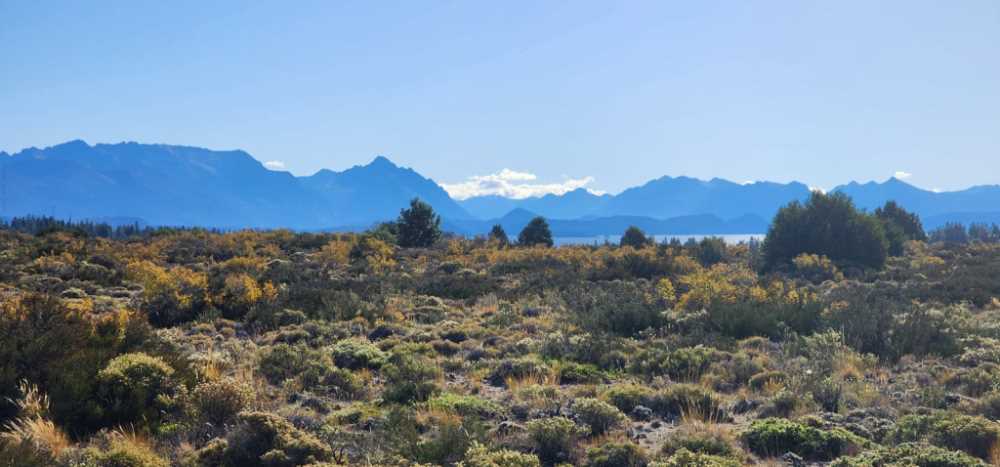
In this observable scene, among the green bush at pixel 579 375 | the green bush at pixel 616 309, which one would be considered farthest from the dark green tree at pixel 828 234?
the green bush at pixel 579 375

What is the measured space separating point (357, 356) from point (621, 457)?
20.2 feet

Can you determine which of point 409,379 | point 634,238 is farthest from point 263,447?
point 634,238

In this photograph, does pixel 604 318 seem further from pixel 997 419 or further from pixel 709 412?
pixel 997 419

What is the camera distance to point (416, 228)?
43.5 m

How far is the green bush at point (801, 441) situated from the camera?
710 centimetres

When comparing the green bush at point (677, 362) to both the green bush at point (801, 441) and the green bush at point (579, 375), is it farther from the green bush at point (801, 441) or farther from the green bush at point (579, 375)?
the green bush at point (801, 441)

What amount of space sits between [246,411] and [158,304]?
9969 millimetres

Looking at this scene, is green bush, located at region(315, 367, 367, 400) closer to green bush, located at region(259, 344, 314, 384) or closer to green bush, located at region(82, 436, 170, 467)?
green bush, located at region(259, 344, 314, 384)

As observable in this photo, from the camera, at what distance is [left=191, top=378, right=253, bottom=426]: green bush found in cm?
729

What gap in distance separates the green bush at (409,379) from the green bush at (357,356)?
0.31 m

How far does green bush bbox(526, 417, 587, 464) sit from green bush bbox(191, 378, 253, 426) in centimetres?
371

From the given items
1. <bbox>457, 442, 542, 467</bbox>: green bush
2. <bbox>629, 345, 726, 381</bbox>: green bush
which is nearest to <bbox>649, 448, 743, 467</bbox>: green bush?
<bbox>457, 442, 542, 467</bbox>: green bush

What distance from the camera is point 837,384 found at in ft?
29.9

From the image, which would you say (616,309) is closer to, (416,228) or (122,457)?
(122,457)
